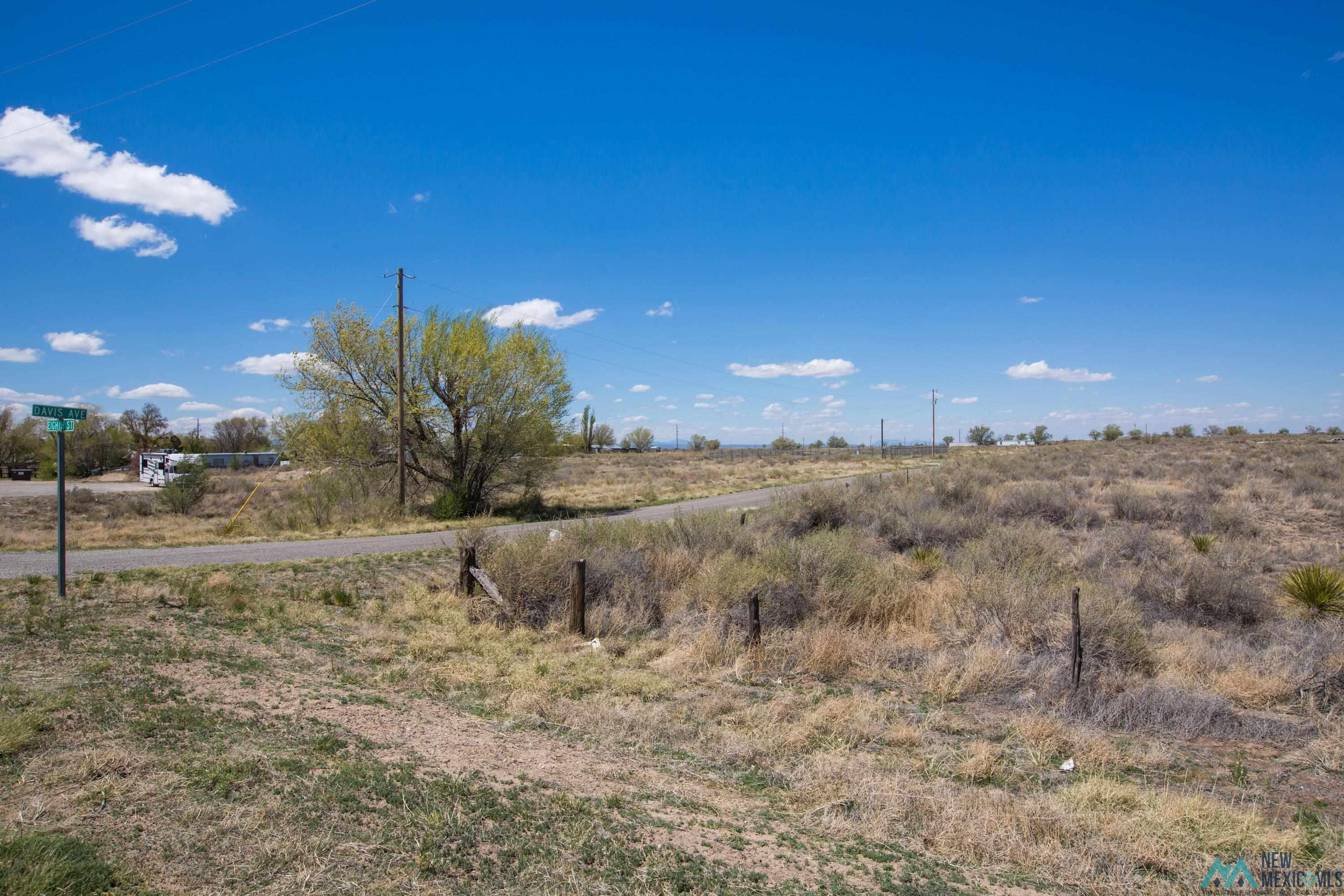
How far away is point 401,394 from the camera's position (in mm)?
24719

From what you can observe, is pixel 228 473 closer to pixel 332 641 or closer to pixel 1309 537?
pixel 332 641

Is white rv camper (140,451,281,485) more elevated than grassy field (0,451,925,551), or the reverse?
white rv camper (140,451,281,485)

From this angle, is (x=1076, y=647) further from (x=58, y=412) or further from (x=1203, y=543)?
(x=58, y=412)

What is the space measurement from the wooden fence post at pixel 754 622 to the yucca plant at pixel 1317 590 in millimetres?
9009

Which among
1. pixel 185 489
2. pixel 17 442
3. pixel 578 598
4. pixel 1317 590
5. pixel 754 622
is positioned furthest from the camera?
pixel 17 442

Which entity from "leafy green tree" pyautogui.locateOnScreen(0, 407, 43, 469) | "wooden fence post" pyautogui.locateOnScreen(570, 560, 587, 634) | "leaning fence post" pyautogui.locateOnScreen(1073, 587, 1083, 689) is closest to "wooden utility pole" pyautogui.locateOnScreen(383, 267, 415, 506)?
"wooden fence post" pyautogui.locateOnScreen(570, 560, 587, 634)

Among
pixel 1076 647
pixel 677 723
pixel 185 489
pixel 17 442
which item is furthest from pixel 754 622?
pixel 17 442

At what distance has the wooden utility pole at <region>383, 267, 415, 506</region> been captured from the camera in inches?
975

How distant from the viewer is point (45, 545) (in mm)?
17719

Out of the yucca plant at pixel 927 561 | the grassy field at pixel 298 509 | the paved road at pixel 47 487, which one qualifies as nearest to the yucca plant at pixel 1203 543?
the yucca plant at pixel 927 561

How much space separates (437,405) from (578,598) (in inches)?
674

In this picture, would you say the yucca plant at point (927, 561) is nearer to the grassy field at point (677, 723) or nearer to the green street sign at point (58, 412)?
the grassy field at point (677, 723)

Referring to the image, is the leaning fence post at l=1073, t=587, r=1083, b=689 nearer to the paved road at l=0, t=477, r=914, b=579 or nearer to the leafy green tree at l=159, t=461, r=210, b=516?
the paved road at l=0, t=477, r=914, b=579

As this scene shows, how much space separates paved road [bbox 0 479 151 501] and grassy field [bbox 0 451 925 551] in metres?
1.88
